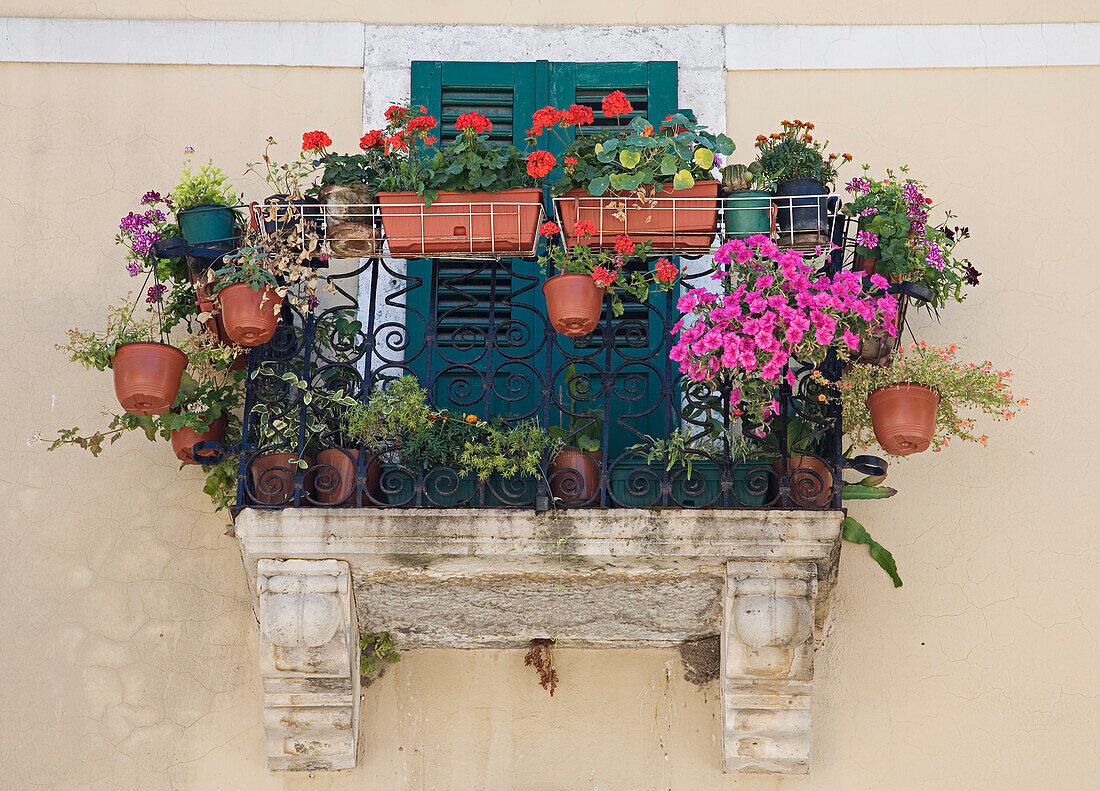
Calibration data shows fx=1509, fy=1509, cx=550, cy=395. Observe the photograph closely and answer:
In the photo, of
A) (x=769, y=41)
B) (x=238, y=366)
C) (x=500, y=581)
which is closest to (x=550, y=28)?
(x=769, y=41)

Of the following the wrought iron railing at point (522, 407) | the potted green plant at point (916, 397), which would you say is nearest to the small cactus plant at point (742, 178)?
the wrought iron railing at point (522, 407)

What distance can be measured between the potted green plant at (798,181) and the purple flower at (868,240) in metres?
0.12

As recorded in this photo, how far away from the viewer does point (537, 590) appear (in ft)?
16.5

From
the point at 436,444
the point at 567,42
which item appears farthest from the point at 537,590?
the point at 567,42

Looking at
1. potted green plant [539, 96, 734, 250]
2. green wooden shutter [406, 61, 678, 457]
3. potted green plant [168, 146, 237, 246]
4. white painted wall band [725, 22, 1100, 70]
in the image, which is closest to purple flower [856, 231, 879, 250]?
potted green plant [539, 96, 734, 250]

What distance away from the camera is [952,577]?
5379 mm

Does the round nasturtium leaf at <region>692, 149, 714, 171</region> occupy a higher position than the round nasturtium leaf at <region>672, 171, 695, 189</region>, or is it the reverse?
the round nasturtium leaf at <region>692, 149, 714, 171</region>

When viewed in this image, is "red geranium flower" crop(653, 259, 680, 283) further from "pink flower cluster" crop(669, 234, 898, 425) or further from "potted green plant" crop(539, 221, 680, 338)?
"pink flower cluster" crop(669, 234, 898, 425)

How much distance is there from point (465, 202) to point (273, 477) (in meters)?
1.10

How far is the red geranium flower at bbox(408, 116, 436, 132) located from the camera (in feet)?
16.3

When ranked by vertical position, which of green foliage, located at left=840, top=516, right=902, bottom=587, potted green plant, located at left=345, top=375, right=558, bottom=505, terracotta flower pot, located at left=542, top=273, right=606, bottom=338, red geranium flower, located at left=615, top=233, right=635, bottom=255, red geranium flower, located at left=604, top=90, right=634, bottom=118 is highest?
red geranium flower, located at left=604, top=90, right=634, bottom=118

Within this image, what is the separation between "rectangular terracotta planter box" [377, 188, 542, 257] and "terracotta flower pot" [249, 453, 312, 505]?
0.80 m

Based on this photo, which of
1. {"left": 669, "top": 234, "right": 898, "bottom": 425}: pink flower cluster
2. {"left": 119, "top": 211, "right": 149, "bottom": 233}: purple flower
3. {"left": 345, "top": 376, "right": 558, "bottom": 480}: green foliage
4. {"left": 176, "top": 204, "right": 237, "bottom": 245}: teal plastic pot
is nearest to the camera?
{"left": 669, "top": 234, "right": 898, "bottom": 425}: pink flower cluster

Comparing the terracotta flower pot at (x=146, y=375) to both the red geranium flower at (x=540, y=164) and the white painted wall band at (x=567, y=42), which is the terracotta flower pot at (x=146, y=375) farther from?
the white painted wall band at (x=567, y=42)
